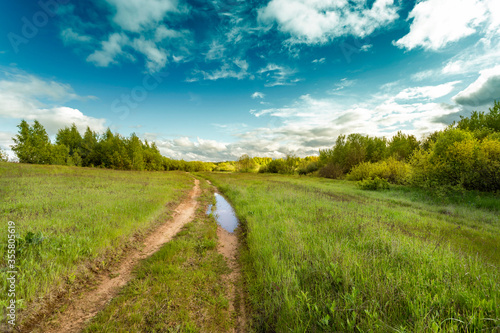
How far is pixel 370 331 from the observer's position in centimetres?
278

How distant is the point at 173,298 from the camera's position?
4.34 m

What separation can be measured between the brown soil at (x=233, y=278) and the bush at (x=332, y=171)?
41.5 meters

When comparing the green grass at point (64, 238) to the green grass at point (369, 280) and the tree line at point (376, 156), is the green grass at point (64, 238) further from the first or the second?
the tree line at point (376, 156)

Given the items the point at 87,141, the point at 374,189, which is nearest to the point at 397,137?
the point at 374,189

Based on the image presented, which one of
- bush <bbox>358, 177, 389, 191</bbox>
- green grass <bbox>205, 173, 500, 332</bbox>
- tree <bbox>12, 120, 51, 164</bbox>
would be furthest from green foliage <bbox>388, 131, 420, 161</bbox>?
tree <bbox>12, 120, 51, 164</bbox>

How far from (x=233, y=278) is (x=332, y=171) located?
46084 millimetres

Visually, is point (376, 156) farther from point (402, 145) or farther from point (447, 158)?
point (447, 158)

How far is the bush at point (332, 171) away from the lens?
43.9 m

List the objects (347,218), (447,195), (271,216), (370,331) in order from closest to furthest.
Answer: (370,331) < (347,218) < (271,216) < (447,195)

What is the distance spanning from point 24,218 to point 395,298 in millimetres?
13211

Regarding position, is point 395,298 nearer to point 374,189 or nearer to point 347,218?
point 347,218

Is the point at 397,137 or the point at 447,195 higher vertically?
the point at 397,137

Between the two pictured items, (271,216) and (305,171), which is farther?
(305,171)

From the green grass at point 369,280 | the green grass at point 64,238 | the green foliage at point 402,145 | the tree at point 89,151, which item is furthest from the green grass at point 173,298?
the tree at point 89,151
